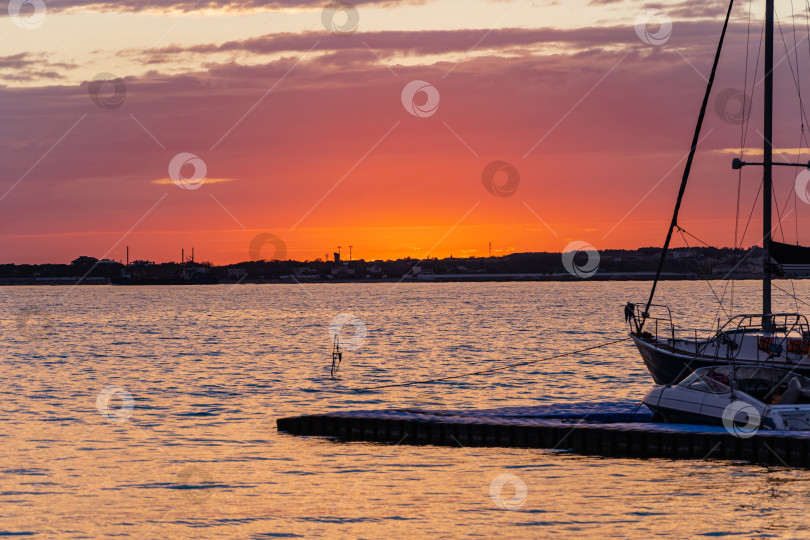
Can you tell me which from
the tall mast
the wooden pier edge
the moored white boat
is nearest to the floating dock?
the wooden pier edge

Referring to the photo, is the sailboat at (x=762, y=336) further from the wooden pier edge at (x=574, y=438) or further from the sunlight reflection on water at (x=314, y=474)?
the sunlight reflection on water at (x=314, y=474)

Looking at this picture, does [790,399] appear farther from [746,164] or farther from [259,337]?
[259,337]

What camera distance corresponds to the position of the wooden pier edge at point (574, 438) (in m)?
28.2

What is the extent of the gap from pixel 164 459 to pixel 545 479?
439 inches

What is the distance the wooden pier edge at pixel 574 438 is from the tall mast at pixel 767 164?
438 inches

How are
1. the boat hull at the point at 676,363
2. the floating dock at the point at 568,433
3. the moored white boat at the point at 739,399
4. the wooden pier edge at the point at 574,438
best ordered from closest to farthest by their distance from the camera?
the wooden pier edge at the point at 574,438, the floating dock at the point at 568,433, the moored white boat at the point at 739,399, the boat hull at the point at 676,363

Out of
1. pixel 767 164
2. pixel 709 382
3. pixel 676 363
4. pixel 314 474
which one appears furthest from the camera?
pixel 767 164

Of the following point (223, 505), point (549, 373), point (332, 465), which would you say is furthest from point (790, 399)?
point (549, 373)

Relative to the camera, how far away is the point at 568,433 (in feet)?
100

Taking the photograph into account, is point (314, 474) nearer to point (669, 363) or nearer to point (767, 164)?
point (669, 363)

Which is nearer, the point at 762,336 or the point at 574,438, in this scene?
the point at 574,438

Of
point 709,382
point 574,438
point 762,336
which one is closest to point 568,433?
point 574,438

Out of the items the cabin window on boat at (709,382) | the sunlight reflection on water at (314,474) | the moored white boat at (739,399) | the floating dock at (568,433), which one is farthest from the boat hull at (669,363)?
the sunlight reflection on water at (314,474)

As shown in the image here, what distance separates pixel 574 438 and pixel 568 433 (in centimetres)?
27
